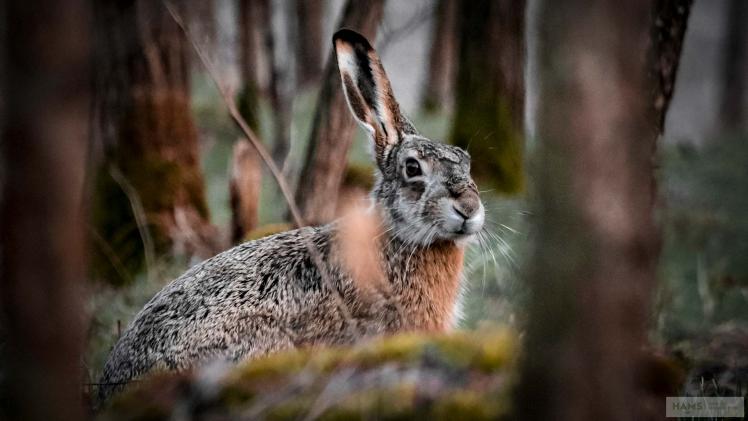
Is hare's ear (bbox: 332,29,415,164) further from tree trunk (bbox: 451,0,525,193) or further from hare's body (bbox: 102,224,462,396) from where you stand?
tree trunk (bbox: 451,0,525,193)

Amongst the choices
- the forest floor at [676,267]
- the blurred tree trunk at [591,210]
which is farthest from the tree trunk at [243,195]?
the blurred tree trunk at [591,210]

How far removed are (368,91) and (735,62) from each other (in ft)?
63.4

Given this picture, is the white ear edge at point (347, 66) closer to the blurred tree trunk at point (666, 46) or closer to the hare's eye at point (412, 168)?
the hare's eye at point (412, 168)

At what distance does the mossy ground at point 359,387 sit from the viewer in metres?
4.12

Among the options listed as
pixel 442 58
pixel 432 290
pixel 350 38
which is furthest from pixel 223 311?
pixel 442 58

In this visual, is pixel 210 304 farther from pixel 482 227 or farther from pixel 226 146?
pixel 226 146

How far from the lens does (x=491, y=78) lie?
36.7 ft

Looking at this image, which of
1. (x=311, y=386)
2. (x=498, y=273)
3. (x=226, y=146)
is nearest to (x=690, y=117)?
(x=226, y=146)

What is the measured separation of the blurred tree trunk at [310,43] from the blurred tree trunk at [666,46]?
587 inches

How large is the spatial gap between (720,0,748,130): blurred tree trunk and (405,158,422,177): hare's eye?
17663 mm

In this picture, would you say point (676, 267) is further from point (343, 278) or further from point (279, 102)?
point (279, 102)

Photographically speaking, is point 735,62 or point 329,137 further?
point 735,62

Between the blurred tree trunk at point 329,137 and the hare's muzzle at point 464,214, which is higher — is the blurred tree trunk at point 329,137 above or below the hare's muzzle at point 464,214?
above

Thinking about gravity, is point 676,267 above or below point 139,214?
below
